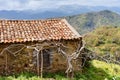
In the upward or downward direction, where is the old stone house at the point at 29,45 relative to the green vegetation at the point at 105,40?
upward

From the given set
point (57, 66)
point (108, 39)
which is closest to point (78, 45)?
point (57, 66)

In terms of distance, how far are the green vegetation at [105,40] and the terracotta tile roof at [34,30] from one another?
312 feet

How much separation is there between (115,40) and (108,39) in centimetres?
297

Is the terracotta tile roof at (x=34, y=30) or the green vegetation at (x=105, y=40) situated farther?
the green vegetation at (x=105, y=40)

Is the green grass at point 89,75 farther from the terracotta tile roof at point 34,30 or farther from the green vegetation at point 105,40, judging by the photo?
the green vegetation at point 105,40

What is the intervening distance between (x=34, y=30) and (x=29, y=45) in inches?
112

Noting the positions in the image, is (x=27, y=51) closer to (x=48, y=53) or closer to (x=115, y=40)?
(x=48, y=53)

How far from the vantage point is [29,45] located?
2542cm

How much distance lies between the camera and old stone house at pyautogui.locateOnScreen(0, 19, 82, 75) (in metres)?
25.2

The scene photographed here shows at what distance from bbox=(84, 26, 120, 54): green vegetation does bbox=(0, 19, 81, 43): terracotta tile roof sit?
95.1 meters

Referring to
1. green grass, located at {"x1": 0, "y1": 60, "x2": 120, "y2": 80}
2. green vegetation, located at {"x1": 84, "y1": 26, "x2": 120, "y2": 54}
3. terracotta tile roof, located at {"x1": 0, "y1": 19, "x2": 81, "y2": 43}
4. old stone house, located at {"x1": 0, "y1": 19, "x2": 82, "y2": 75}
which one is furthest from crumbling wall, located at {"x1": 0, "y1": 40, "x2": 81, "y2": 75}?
green vegetation, located at {"x1": 84, "y1": 26, "x2": 120, "y2": 54}

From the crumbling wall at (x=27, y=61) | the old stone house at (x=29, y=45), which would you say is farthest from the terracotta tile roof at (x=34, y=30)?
the crumbling wall at (x=27, y=61)

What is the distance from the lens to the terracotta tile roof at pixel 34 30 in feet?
85.1

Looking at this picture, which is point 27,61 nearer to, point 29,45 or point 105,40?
point 29,45
